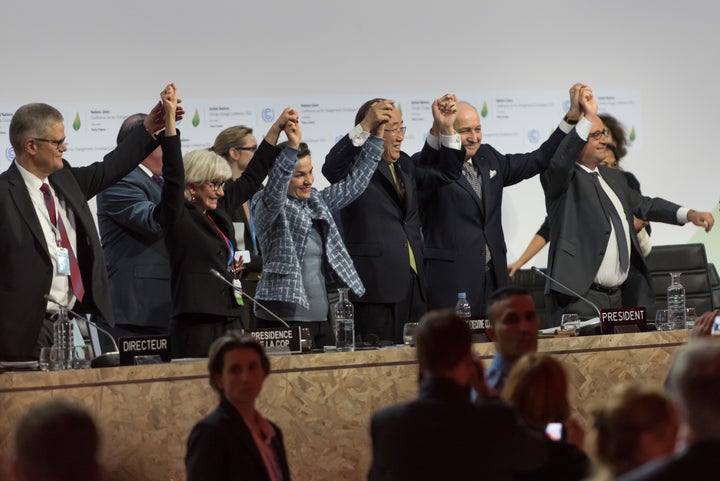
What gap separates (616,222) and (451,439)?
11.4 ft

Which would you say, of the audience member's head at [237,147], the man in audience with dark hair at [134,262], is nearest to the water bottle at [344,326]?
the man in audience with dark hair at [134,262]

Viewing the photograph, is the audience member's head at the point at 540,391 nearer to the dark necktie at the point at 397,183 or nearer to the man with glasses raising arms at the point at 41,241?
the man with glasses raising arms at the point at 41,241

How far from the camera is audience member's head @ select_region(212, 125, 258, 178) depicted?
19.3 feet

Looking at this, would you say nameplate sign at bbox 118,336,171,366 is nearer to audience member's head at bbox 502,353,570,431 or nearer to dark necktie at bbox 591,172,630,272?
audience member's head at bbox 502,353,570,431

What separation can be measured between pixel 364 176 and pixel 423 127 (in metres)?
1.75

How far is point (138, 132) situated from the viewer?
469 centimetres

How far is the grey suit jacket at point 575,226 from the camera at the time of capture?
569cm

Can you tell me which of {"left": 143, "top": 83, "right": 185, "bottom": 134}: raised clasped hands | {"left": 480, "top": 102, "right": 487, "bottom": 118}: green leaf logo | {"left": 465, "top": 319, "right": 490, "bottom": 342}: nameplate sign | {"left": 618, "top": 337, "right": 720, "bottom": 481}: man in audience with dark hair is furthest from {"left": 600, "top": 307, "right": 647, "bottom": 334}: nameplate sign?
{"left": 618, "top": 337, "right": 720, "bottom": 481}: man in audience with dark hair

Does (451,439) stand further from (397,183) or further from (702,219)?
(702,219)

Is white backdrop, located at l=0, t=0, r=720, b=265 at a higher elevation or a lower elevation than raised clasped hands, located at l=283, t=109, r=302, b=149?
higher

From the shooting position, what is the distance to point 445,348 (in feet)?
9.06

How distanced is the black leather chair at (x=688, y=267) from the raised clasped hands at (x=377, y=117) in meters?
2.44

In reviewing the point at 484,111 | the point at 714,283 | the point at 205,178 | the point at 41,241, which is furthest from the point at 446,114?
the point at 714,283

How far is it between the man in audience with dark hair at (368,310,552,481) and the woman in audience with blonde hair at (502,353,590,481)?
72 millimetres
